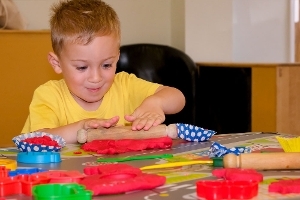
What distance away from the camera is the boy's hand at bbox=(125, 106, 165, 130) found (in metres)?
1.23

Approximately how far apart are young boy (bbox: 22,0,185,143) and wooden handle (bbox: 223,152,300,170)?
41cm

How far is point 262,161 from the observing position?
870 mm

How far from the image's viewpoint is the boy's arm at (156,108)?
1.26 metres

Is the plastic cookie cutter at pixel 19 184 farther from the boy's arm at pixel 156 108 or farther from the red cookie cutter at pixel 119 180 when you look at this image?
the boy's arm at pixel 156 108

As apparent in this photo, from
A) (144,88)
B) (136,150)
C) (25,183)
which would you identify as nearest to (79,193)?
(25,183)

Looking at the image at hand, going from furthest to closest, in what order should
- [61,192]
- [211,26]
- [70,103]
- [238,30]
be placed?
[238,30]
[211,26]
[70,103]
[61,192]

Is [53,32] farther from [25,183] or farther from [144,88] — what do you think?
[25,183]

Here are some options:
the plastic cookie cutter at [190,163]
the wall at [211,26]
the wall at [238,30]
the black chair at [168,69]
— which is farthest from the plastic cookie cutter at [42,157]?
the wall at [238,30]

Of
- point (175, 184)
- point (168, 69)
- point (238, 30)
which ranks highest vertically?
point (238, 30)

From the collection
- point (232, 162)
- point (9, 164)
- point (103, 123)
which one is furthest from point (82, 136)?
point (232, 162)

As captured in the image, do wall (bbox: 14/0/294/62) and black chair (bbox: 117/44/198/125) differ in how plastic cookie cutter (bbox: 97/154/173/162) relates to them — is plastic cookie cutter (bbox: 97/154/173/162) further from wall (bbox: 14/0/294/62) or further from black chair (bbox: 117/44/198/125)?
wall (bbox: 14/0/294/62)

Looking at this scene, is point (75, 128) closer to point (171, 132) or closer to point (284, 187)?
point (171, 132)

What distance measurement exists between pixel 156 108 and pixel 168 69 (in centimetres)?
153

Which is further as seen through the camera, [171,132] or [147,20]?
[147,20]
